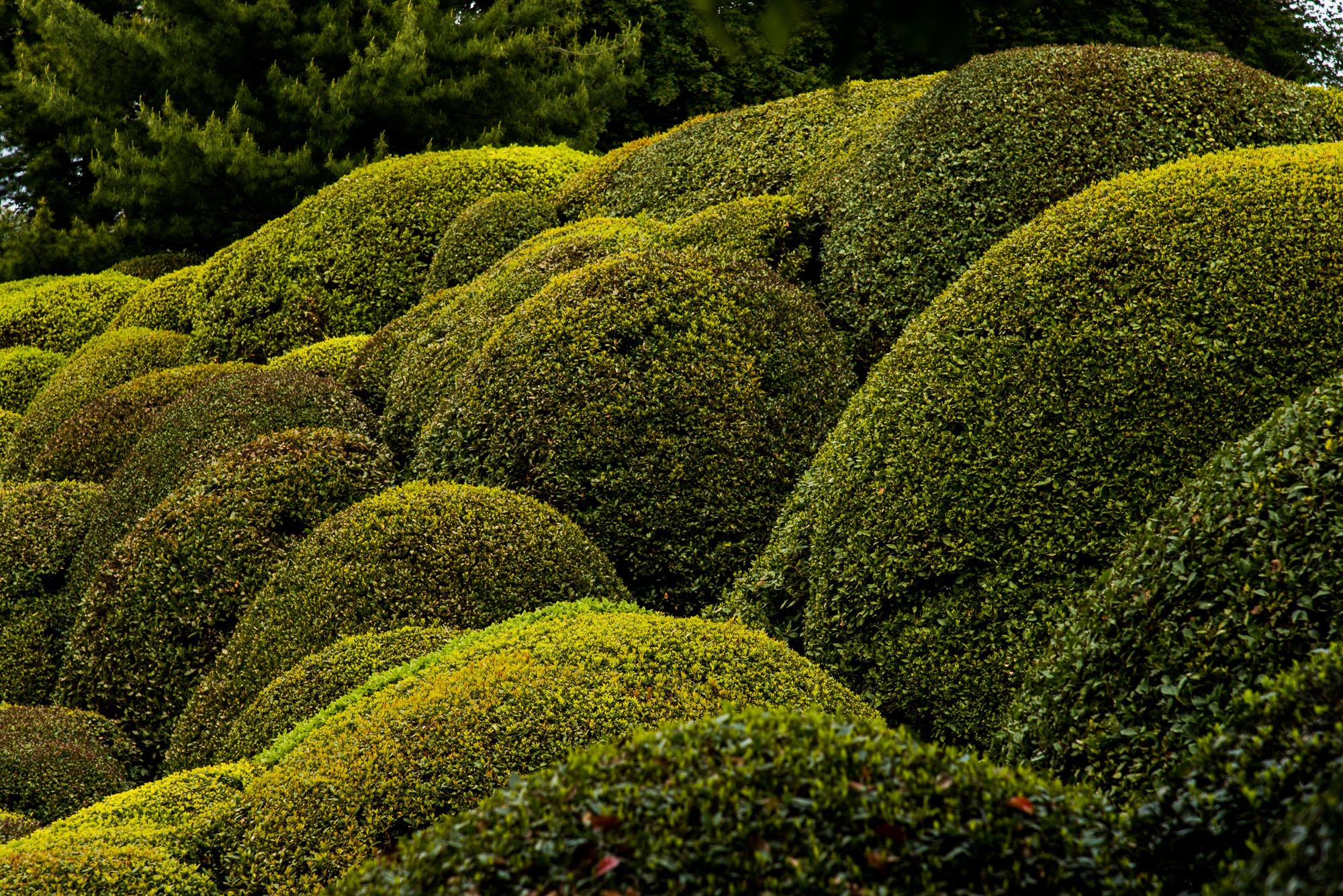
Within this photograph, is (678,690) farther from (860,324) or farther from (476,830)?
(860,324)

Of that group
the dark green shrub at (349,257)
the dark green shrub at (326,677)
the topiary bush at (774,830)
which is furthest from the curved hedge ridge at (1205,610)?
the dark green shrub at (349,257)

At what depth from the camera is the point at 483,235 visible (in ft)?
37.5

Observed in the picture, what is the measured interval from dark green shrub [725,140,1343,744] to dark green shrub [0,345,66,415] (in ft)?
41.8

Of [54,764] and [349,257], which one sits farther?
[349,257]

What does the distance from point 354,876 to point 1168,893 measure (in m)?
1.67

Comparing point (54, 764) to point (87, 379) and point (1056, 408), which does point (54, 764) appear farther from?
point (87, 379)

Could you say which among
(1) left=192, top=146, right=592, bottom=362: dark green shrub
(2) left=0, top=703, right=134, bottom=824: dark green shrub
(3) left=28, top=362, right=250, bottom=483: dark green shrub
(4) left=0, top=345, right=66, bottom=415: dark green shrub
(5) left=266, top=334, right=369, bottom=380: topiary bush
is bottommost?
(4) left=0, top=345, right=66, bottom=415: dark green shrub

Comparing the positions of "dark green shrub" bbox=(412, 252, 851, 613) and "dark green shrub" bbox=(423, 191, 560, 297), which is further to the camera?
"dark green shrub" bbox=(423, 191, 560, 297)

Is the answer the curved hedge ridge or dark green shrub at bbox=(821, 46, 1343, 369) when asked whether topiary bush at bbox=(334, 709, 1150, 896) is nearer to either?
the curved hedge ridge

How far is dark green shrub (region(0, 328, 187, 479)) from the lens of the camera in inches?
468

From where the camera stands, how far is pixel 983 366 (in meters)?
5.61

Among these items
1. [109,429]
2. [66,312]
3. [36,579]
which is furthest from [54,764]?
[66,312]

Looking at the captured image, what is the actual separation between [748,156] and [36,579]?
6776mm

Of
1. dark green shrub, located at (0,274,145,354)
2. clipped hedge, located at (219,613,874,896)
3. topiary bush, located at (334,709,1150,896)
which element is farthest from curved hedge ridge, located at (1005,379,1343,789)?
dark green shrub, located at (0,274,145,354)
